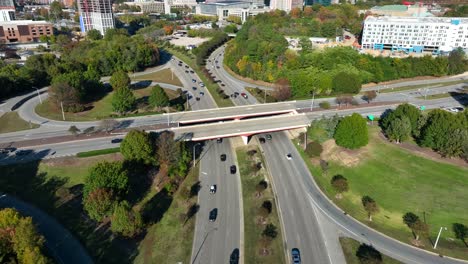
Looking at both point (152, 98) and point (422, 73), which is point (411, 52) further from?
point (152, 98)

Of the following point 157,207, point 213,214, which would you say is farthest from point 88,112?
point 213,214

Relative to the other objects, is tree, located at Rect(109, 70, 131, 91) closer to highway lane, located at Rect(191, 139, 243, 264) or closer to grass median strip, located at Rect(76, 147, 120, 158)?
grass median strip, located at Rect(76, 147, 120, 158)

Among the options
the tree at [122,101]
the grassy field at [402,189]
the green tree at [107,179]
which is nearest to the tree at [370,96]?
the grassy field at [402,189]

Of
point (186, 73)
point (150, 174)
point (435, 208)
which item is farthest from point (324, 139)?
point (186, 73)

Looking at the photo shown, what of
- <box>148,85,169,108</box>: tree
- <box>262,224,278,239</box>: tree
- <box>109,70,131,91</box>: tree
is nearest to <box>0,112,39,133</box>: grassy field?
<box>109,70,131,91</box>: tree

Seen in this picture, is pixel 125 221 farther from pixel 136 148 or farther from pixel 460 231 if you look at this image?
pixel 460 231
